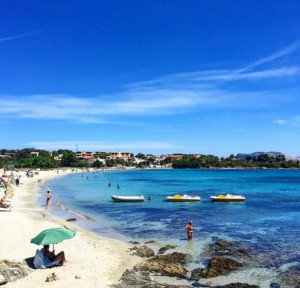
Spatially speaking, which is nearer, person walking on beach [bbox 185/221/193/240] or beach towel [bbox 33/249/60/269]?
beach towel [bbox 33/249/60/269]

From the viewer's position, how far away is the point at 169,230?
3294 centimetres

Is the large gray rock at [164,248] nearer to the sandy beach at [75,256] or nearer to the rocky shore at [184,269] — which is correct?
the rocky shore at [184,269]

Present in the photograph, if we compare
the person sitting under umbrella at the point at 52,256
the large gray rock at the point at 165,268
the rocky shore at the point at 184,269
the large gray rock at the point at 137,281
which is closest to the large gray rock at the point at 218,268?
the rocky shore at the point at 184,269

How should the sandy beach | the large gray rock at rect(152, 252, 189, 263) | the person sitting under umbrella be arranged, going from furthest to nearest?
→ the large gray rock at rect(152, 252, 189, 263)
the person sitting under umbrella
the sandy beach

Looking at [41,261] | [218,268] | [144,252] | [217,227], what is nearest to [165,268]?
[218,268]

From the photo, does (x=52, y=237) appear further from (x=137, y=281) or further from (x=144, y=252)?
(x=144, y=252)

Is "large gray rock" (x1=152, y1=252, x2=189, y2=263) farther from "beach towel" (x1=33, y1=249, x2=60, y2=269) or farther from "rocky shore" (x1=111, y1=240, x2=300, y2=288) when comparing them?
"beach towel" (x1=33, y1=249, x2=60, y2=269)

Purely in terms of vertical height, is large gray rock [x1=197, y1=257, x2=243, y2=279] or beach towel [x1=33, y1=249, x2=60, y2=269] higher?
beach towel [x1=33, y1=249, x2=60, y2=269]

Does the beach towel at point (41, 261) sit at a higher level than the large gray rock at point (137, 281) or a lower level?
higher

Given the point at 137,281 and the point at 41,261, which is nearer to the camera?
the point at 137,281

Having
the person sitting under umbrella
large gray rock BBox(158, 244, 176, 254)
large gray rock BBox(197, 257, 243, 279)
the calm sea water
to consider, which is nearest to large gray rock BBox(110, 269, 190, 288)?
large gray rock BBox(197, 257, 243, 279)

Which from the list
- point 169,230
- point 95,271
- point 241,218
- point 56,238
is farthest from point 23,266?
point 241,218

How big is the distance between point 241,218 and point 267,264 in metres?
20.0

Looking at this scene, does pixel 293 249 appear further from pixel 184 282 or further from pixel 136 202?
pixel 136 202
